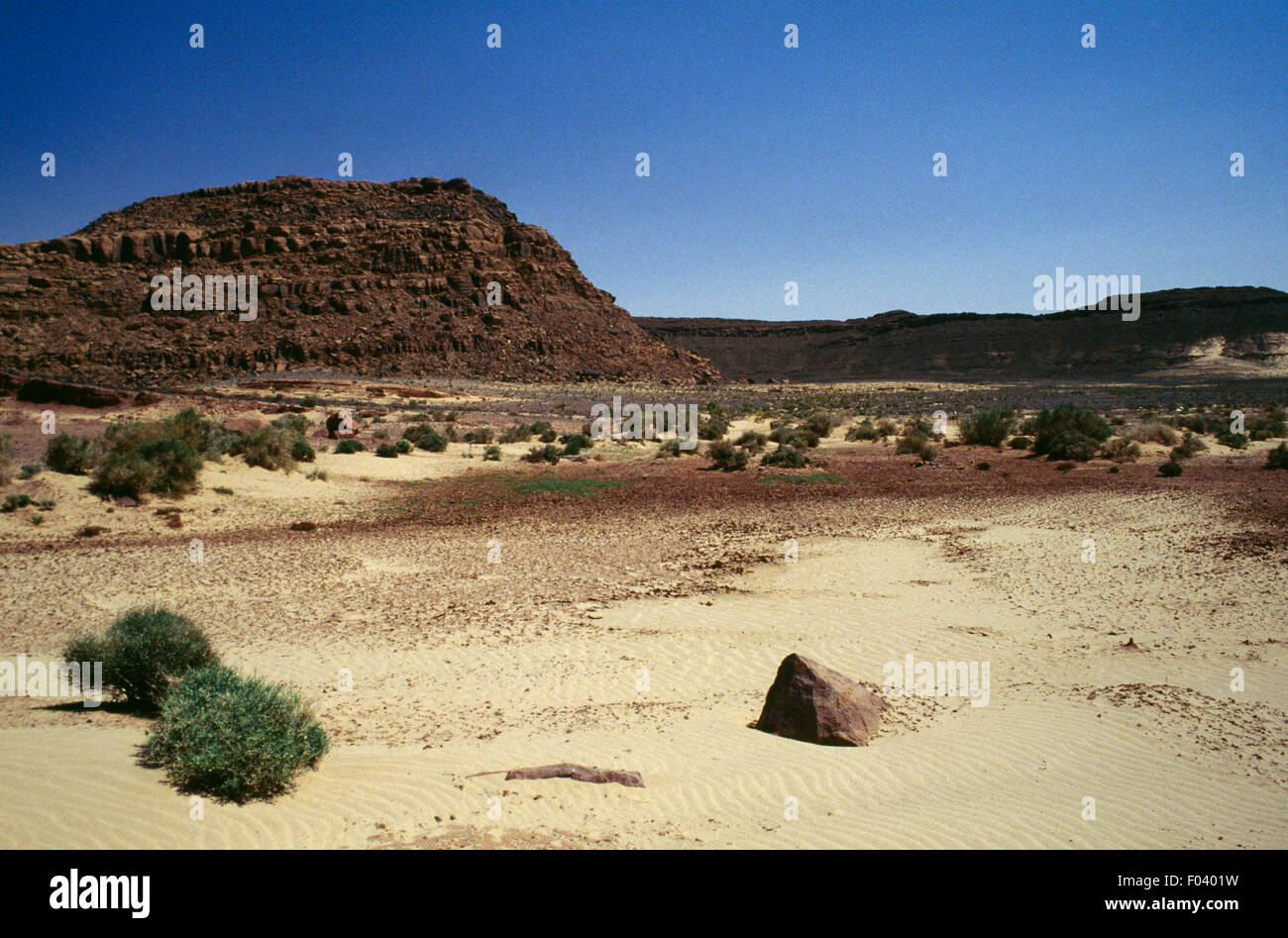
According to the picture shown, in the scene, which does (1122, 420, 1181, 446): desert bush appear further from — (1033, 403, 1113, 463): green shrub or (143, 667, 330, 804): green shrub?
(143, 667, 330, 804): green shrub

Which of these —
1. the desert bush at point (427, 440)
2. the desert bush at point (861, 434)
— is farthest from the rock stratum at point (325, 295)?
the desert bush at point (861, 434)

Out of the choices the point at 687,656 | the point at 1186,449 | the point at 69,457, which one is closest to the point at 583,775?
the point at 687,656

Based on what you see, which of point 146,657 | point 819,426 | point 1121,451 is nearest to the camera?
point 146,657

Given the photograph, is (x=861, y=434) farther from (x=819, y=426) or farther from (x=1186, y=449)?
(x=1186, y=449)

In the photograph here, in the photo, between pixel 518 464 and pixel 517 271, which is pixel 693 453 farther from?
pixel 517 271

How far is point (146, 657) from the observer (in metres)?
6.89

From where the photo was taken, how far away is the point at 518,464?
2595cm

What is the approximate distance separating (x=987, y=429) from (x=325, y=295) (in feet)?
229

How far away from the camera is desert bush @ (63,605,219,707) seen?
22.6 ft

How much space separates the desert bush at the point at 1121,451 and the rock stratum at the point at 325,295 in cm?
5928

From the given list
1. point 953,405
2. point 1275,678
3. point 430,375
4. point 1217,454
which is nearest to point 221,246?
point 430,375

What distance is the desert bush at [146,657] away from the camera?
6.88m

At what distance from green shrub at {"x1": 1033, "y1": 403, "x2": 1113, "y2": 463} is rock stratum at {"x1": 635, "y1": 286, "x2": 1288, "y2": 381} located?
84.3 meters

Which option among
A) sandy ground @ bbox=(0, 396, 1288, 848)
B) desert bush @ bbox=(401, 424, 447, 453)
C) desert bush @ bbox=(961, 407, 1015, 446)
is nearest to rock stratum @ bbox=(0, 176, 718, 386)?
desert bush @ bbox=(401, 424, 447, 453)
